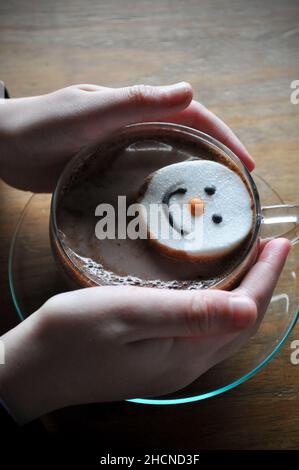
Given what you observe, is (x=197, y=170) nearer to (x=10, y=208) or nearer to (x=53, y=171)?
(x=53, y=171)

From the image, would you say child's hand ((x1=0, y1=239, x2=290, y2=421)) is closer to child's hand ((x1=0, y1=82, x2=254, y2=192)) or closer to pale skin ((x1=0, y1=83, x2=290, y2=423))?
pale skin ((x1=0, y1=83, x2=290, y2=423))

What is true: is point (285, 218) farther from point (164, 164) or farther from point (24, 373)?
point (24, 373)

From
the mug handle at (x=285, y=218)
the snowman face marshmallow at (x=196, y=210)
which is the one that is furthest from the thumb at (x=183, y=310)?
the mug handle at (x=285, y=218)

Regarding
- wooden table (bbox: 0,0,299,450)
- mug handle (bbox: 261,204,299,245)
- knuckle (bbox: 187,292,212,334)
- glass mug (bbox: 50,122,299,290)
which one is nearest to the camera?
knuckle (bbox: 187,292,212,334)

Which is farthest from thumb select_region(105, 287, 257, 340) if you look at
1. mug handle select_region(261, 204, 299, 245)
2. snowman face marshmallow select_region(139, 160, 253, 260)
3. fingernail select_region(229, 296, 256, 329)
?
mug handle select_region(261, 204, 299, 245)

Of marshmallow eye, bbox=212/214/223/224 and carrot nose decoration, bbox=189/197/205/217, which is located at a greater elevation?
carrot nose decoration, bbox=189/197/205/217

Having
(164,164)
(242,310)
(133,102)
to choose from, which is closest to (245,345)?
(242,310)
